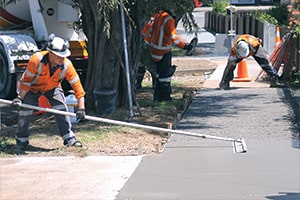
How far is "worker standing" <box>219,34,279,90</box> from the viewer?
14438 millimetres

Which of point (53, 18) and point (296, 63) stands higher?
point (53, 18)

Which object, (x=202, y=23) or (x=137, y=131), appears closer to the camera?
(x=137, y=131)

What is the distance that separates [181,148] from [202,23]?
32.1 meters

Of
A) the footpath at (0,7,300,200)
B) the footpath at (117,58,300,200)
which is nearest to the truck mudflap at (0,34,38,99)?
the footpath at (117,58,300,200)

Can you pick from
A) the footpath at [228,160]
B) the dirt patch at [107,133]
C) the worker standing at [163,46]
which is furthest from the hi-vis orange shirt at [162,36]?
the footpath at [228,160]

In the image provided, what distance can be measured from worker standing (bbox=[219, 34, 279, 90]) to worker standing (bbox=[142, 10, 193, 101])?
1475mm

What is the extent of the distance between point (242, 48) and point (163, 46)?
1.98m

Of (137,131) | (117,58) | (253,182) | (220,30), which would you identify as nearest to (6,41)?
(117,58)

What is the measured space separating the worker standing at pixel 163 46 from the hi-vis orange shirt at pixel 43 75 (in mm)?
3988

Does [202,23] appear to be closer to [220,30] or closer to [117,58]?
[220,30]

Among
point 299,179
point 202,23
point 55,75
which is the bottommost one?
point 202,23

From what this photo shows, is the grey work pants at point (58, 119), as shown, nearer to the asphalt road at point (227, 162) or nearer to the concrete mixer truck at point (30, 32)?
the asphalt road at point (227, 162)

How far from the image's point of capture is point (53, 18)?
15.3 meters

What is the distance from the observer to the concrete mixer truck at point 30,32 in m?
14.3
